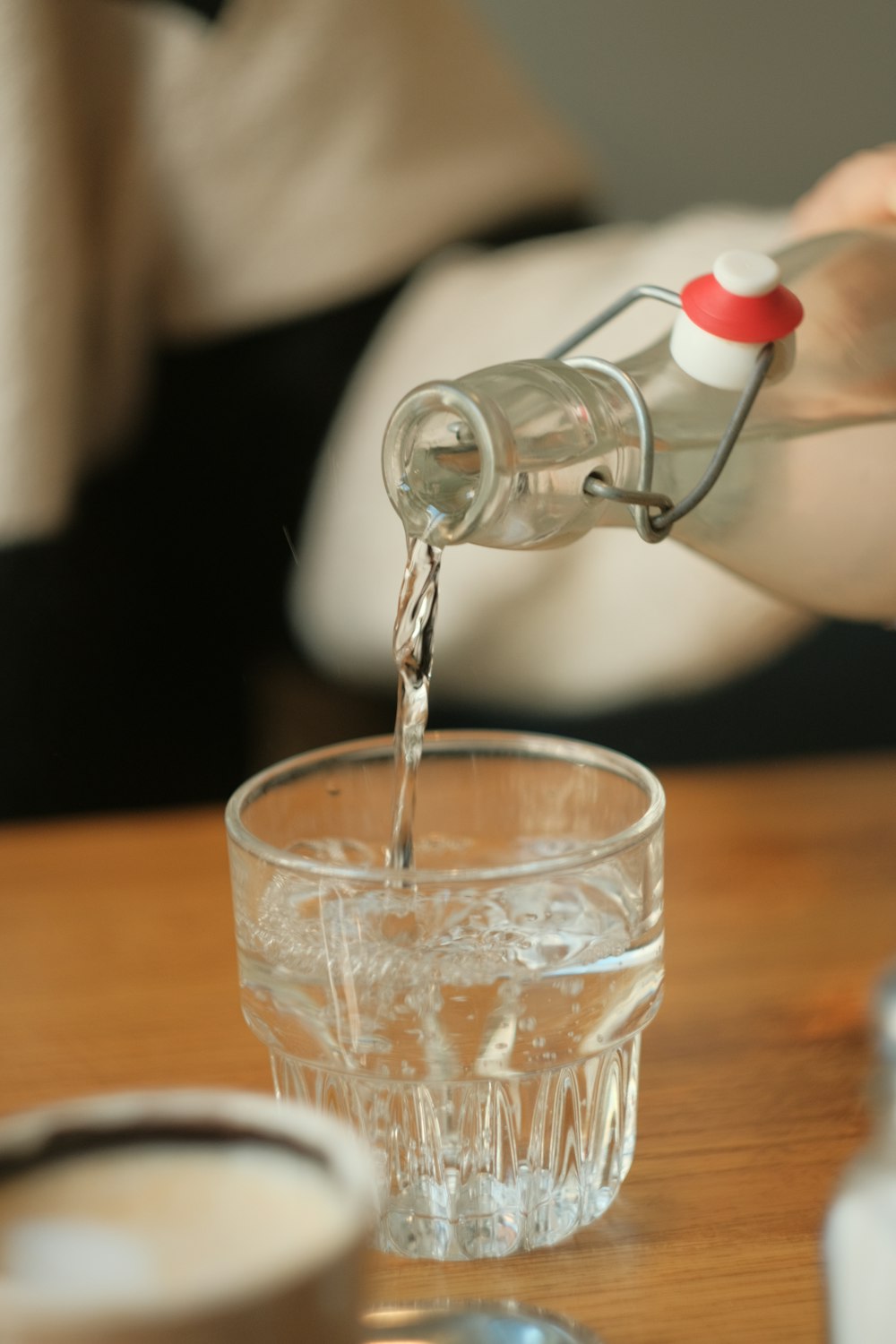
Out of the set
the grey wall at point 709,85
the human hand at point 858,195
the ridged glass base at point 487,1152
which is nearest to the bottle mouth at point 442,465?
the ridged glass base at point 487,1152

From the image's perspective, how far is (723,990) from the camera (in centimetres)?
49

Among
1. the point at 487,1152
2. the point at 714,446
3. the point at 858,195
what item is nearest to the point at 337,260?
the point at 858,195

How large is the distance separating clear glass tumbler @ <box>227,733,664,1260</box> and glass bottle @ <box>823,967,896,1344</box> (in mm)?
92

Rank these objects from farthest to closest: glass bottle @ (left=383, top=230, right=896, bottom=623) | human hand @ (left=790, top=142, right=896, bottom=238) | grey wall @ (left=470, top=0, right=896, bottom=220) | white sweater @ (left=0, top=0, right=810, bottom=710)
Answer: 1. grey wall @ (left=470, top=0, right=896, bottom=220)
2. white sweater @ (left=0, top=0, right=810, bottom=710)
3. human hand @ (left=790, top=142, right=896, bottom=238)
4. glass bottle @ (left=383, top=230, right=896, bottom=623)

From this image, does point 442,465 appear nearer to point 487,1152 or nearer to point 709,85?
point 487,1152

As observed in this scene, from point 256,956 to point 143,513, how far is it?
74 centimetres

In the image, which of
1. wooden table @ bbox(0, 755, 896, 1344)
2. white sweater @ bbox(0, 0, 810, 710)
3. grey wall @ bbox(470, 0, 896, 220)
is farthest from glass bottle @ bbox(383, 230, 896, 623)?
grey wall @ bbox(470, 0, 896, 220)

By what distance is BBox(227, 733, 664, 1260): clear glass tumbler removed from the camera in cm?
33

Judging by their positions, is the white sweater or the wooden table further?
the white sweater

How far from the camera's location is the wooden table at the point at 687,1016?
1.12ft

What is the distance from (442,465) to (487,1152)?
0.54 feet

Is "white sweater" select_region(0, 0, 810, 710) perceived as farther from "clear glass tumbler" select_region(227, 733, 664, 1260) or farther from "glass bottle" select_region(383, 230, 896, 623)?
"clear glass tumbler" select_region(227, 733, 664, 1260)

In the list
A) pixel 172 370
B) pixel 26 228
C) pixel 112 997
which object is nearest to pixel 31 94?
pixel 26 228

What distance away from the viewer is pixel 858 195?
1.90 feet
